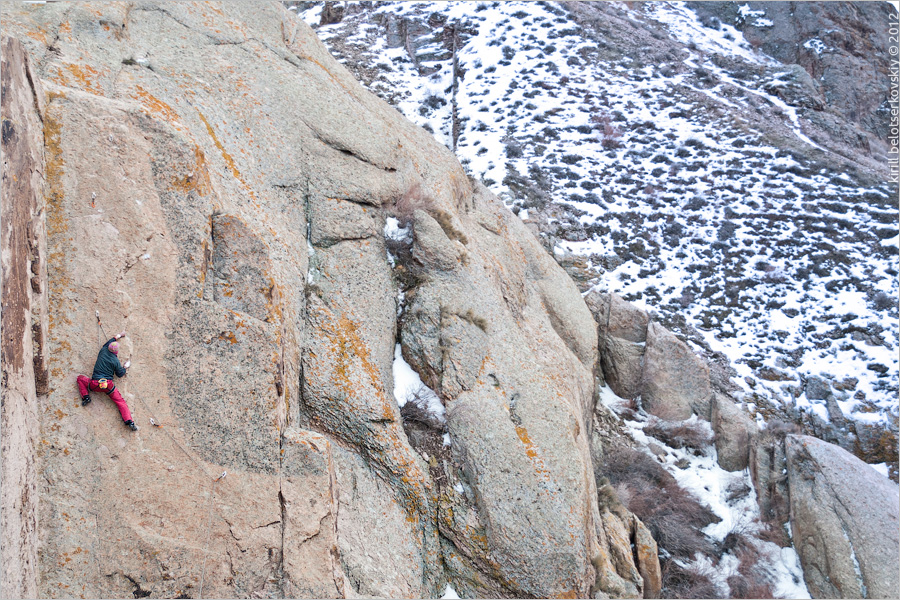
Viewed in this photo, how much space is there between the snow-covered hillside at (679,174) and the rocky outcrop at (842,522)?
2.09 meters

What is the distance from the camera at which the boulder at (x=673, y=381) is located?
11.9m

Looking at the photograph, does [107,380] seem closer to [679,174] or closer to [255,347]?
[255,347]

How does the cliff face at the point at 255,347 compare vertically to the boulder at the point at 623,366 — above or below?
above

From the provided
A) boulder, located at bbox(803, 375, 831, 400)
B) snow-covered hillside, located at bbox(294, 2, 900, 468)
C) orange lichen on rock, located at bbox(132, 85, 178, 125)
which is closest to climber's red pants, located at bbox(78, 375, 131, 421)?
orange lichen on rock, located at bbox(132, 85, 178, 125)

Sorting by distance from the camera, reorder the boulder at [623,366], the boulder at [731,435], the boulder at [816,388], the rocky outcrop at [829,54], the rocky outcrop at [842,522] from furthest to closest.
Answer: the rocky outcrop at [829,54], the boulder at [816,388], the boulder at [623,366], the boulder at [731,435], the rocky outcrop at [842,522]

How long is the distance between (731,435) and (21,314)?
12.1 metres

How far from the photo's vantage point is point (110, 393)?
4.98 m

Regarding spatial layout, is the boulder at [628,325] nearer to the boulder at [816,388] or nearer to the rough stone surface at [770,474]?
the rough stone surface at [770,474]

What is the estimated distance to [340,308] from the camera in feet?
23.3

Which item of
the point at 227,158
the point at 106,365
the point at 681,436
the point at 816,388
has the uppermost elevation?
the point at 227,158

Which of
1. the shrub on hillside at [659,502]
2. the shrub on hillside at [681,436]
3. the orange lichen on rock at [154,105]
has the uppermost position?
the orange lichen on rock at [154,105]

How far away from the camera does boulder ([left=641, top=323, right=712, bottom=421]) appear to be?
11875mm

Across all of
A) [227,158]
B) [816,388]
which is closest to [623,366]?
[816,388]

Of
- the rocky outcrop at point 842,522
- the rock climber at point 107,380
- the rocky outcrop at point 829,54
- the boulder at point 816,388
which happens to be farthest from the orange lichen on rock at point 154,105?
the rocky outcrop at point 829,54
